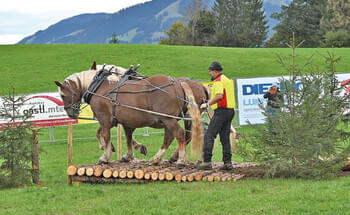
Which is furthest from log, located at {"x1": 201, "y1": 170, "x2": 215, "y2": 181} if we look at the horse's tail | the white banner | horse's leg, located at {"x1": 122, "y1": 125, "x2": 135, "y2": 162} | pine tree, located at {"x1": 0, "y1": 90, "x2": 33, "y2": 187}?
the white banner

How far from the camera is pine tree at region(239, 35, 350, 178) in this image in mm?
8273

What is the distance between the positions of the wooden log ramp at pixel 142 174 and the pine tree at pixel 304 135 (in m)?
0.75

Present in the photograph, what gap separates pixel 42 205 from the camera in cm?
752

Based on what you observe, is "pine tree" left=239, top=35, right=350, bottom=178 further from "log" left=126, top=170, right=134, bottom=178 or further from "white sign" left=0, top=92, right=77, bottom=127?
"white sign" left=0, top=92, right=77, bottom=127

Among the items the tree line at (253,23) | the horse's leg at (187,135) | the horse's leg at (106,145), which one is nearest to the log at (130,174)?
the horse's leg at (106,145)

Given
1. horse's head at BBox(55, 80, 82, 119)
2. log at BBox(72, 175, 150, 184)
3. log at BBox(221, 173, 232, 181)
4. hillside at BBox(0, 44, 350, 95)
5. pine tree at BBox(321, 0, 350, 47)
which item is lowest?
log at BBox(72, 175, 150, 184)

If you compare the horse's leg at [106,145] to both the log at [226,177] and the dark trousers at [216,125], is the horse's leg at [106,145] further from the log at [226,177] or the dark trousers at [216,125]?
the log at [226,177]

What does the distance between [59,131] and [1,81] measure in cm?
1461

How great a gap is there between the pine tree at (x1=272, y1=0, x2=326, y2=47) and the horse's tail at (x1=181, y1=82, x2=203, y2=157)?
2359 inches

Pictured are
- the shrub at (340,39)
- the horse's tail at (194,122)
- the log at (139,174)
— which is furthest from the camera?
the shrub at (340,39)

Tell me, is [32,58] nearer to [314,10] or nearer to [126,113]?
[126,113]

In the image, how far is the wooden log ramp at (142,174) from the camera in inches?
349

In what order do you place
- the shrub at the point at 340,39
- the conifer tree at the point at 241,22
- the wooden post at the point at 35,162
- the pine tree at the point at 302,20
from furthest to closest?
1. the conifer tree at the point at 241,22
2. the pine tree at the point at 302,20
3. the shrub at the point at 340,39
4. the wooden post at the point at 35,162

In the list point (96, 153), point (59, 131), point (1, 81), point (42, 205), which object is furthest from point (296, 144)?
point (1, 81)
